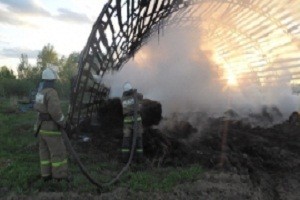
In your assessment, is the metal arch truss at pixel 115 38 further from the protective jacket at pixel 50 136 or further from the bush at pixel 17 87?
the bush at pixel 17 87

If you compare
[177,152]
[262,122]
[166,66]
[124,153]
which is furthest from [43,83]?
[166,66]

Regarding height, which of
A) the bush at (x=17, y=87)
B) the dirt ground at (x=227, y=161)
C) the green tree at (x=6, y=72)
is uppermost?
the green tree at (x=6, y=72)

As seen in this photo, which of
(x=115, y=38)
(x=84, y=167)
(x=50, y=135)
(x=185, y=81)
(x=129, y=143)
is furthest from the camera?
(x=185, y=81)

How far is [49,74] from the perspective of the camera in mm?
7113

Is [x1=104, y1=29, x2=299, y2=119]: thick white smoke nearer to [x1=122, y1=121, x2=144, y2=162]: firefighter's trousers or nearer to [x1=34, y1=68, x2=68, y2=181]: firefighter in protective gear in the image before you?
[x1=122, y1=121, x2=144, y2=162]: firefighter's trousers

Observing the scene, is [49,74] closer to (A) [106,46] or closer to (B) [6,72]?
(A) [106,46]

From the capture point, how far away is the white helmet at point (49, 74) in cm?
707

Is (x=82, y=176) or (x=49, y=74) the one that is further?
(x=82, y=176)

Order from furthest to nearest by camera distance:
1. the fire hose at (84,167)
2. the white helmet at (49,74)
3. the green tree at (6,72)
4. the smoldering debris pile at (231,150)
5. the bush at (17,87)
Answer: the green tree at (6,72) < the bush at (17,87) < the smoldering debris pile at (231,150) < the white helmet at (49,74) < the fire hose at (84,167)

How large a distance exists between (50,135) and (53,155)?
35 centimetres

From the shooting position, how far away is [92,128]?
13.4m

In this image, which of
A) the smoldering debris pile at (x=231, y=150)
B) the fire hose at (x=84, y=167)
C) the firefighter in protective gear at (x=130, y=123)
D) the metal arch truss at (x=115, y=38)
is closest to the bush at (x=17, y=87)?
the metal arch truss at (x=115, y=38)

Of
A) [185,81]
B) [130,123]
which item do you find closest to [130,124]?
[130,123]

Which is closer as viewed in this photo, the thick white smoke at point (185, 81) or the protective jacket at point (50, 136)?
the protective jacket at point (50, 136)
